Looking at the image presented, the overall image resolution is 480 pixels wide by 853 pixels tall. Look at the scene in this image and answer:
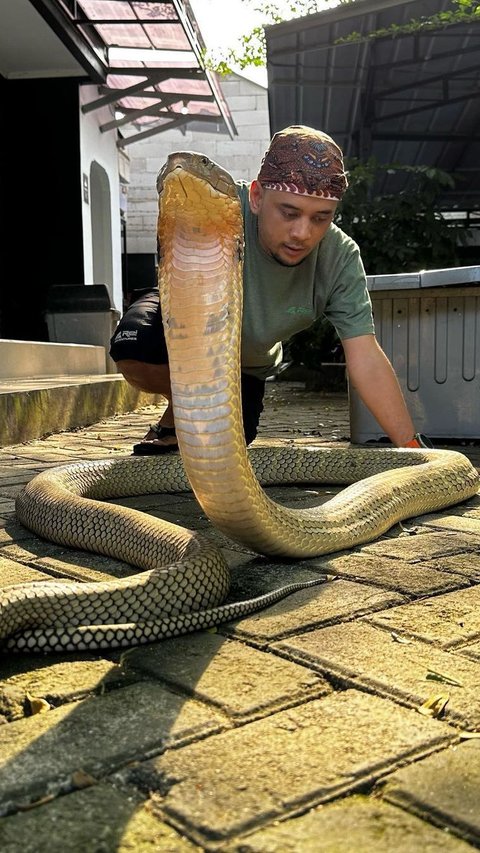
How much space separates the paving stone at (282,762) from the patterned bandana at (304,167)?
70.1 inches

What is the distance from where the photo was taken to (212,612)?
1.84 metres

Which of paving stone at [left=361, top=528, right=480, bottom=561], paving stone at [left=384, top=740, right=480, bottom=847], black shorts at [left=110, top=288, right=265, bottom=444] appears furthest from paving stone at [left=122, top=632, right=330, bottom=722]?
black shorts at [left=110, top=288, right=265, bottom=444]

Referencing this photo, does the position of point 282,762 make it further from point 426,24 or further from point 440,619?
point 426,24

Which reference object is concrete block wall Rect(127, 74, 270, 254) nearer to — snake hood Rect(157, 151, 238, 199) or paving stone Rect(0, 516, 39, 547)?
paving stone Rect(0, 516, 39, 547)

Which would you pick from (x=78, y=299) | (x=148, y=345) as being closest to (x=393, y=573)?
(x=148, y=345)

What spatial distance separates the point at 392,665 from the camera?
1612 millimetres

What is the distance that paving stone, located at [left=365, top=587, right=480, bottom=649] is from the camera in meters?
1.78

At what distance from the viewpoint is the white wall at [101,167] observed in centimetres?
1126

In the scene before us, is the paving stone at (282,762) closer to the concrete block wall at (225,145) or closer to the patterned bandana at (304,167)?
the patterned bandana at (304,167)

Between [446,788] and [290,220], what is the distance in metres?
2.03

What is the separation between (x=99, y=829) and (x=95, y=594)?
2.34ft

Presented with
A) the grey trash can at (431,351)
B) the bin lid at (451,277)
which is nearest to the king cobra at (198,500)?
the bin lid at (451,277)

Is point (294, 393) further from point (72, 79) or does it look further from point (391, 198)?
point (72, 79)

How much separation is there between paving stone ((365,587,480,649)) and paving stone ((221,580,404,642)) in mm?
58
